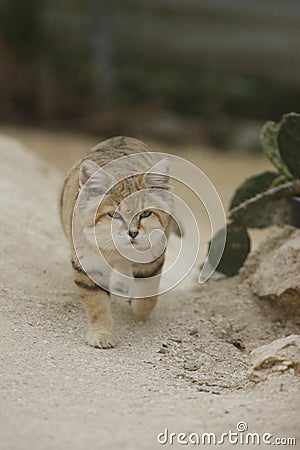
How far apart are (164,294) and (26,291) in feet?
2.38

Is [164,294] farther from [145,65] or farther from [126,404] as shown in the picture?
[145,65]

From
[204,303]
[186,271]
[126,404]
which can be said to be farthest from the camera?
[186,271]

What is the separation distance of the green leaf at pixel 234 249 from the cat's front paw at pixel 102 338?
2.66 feet

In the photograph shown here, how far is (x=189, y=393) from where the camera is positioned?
2883 mm

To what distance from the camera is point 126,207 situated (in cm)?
325

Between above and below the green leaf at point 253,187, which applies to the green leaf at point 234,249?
below

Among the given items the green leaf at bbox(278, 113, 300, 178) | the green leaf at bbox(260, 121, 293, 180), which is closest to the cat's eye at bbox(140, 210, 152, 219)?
the green leaf at bbox(278, 113, 300, 178)

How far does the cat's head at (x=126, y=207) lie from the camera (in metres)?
3.26

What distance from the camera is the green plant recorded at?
12.8 feet

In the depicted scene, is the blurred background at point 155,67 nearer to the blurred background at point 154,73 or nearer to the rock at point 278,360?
the blurred background at point 154,73

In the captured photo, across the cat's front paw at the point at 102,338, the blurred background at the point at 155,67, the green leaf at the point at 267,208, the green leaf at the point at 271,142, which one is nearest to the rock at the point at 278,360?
the cat's front paw at the point at 102,338

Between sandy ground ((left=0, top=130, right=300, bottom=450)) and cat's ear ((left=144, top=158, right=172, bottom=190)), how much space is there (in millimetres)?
642

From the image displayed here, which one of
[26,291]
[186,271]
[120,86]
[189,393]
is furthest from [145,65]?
[189,393]

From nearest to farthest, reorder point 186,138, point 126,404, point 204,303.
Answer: point 126,404
point 204,303
point 186,138
